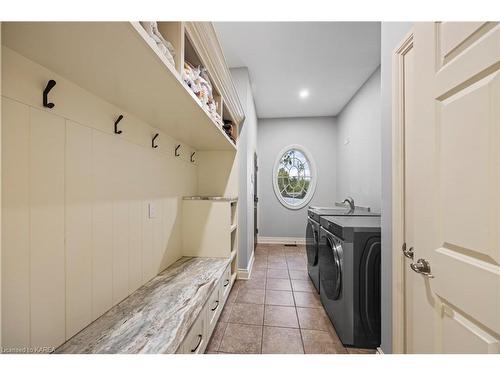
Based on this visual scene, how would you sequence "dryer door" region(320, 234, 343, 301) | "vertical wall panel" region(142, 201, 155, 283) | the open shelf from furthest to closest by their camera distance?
1. "dryer door" region(320, 234, 343, 301)
2. "vertical wall panel" region(142, 201, 155, 283)
3. the open shelf

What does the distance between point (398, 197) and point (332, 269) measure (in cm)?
87

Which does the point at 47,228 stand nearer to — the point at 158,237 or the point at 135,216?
the point at 135,216

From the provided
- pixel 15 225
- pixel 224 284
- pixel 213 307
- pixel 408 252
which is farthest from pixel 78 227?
pixel 408 252

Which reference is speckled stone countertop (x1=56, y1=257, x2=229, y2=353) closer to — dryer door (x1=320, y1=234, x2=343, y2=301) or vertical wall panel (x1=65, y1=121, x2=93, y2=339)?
vertical wall panel (x1=65, y1=121, x2=93, y2=339)

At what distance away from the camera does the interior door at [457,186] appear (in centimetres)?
63

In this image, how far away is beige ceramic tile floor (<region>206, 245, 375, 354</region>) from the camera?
5.24 ft

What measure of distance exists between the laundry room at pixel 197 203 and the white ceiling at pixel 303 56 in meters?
0.03

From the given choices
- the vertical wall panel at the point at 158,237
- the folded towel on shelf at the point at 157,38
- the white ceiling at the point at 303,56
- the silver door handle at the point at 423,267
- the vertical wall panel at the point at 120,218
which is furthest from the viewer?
the white ceiling at the point at 303,56

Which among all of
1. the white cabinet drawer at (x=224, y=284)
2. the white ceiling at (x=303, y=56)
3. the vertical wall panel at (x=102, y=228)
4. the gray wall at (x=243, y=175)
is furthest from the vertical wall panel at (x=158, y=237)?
the white ceiling at (x=303, y=56)

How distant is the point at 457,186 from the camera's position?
729 millimetres

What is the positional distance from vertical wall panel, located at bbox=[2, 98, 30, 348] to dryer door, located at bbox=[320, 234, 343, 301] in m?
1.74

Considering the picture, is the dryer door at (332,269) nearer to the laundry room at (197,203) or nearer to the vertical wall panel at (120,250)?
the laundry room at (197,203)

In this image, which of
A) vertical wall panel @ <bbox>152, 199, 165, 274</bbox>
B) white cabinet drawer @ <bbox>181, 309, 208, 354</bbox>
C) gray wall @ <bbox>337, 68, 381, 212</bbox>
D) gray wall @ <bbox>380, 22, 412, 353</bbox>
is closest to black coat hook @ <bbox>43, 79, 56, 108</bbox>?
vertical wall panel @ <bbox>152, 199, 165, 274</bbox>
